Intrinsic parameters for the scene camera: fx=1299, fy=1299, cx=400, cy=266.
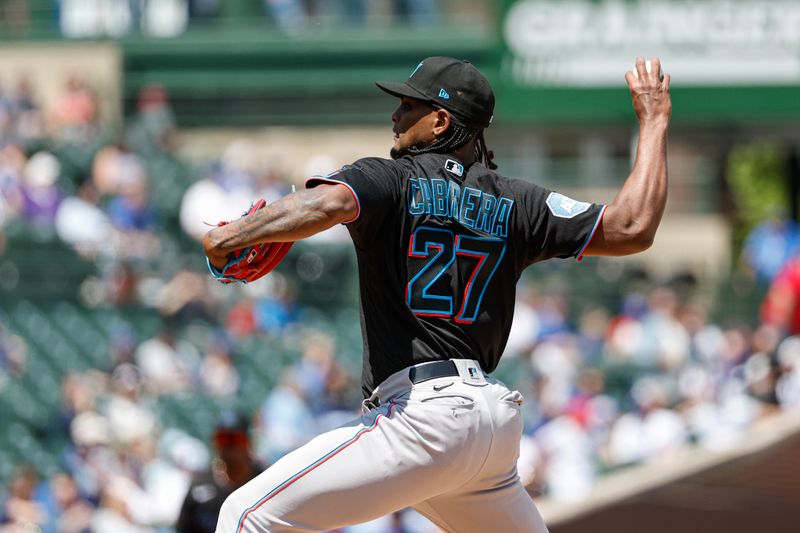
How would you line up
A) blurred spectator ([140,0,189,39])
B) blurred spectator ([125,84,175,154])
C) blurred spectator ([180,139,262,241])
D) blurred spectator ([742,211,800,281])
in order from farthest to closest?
blurred spectator ([140,0,189,39])
blurred spectator ([125,84,175,154])
blurred spectator ([742,211,800,281])
blurred spectator ([180,139,262,241])

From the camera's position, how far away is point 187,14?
707 inches

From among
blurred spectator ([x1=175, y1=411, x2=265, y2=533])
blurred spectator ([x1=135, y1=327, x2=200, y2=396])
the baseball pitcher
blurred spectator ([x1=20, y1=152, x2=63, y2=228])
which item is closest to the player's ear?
the baseball pitcher

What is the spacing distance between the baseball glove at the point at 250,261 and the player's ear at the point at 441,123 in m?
0.51

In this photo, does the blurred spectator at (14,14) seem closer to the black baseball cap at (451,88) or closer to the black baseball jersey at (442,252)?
the black baseball cap at (451,88)

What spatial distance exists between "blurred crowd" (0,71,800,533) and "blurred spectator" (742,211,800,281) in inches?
1.1

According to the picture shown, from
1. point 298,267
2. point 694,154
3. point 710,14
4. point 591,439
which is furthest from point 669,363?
point 694,154

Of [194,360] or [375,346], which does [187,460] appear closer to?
[194,360]

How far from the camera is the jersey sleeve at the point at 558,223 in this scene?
11.3ft

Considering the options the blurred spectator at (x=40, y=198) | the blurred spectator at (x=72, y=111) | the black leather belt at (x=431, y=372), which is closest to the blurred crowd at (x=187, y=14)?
the blurred spectator at (x=72, y=111)

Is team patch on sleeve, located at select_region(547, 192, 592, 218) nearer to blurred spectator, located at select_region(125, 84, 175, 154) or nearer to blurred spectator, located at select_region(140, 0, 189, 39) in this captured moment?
blurred spectator, located at select_region(125, 84, 175, 154)

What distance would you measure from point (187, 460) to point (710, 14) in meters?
8.57

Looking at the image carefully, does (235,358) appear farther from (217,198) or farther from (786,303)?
(786,303)

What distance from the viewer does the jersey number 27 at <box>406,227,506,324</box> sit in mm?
3287

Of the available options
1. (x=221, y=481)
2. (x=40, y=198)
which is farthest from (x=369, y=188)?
(x=40, y=198)
